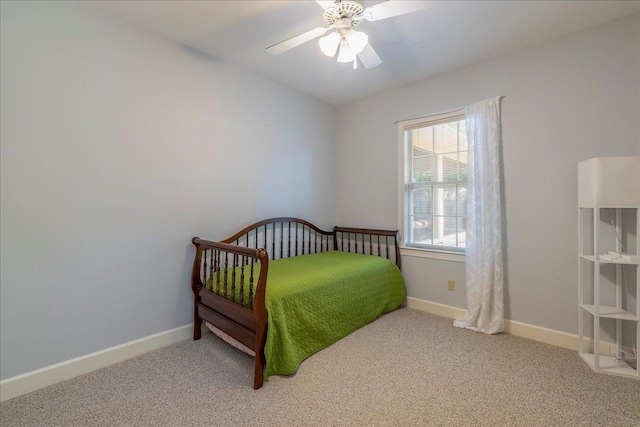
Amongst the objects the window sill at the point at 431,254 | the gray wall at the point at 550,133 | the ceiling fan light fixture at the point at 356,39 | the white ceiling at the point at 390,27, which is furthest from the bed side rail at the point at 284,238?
the ceiling fan light fixture at the point at 356,39

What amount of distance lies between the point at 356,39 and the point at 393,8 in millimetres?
238

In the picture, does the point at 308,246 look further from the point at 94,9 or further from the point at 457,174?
the point at 94,9

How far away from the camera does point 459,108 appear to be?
2666mm

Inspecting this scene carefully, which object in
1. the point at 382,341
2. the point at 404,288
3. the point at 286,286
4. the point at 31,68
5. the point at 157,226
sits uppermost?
the point at 31,68

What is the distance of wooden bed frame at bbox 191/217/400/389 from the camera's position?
173 centimetres

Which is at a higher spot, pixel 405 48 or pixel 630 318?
pixel 405 48

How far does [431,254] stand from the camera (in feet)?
9.53

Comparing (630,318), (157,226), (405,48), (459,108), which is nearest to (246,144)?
(157,226)

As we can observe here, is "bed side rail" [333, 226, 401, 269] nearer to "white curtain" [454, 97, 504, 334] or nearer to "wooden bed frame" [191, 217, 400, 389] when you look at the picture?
"wooden bed frame" [191, 217, 400, 389]

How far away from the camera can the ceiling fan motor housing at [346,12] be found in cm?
150

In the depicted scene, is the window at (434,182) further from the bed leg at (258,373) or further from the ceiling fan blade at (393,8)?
the bed leg at (258,373)

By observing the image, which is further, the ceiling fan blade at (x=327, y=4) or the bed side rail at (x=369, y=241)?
the bed side rail at (x=369, y=241)

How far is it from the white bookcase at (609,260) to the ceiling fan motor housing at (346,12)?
5.77 feet

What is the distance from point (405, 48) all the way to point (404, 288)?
7.44 ft
